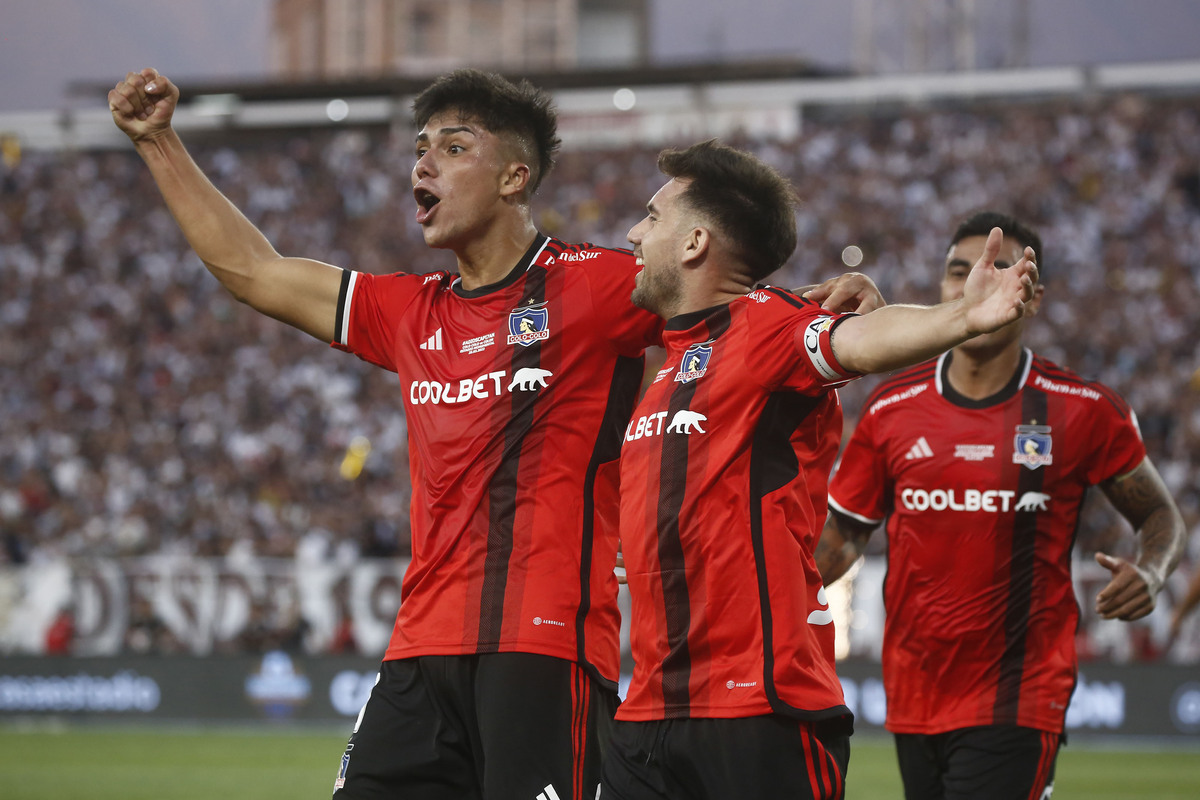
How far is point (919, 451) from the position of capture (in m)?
5.50

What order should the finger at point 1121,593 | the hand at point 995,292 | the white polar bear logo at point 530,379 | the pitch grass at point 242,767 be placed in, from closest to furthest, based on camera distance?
the hand at point 995,292
the white polar bear logo at point 530,379
the finger at point 1121,593
the pitch grass at point 242,767

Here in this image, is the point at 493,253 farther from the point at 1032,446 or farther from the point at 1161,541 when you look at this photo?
the point at 1161,541

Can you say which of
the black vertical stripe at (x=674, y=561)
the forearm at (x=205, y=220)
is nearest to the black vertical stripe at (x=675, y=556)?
the black vertical stripe at (x=674, y=561)

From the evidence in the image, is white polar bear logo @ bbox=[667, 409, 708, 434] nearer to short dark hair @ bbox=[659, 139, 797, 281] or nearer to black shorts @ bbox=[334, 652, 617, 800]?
short dark hair @ bbox=[659, 139, 797, 281]

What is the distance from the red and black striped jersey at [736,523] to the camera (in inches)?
142

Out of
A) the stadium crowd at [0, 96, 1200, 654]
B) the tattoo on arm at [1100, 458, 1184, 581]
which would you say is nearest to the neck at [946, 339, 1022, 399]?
the tattoo on arm at [1100, 458, 1184, 581]

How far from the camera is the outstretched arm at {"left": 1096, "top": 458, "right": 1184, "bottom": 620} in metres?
4.85

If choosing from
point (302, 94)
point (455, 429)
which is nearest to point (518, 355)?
point (455, 429)

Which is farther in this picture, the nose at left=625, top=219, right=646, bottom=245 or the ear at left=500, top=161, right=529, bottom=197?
the ear at left=500, top=161, right=529, bottom=197

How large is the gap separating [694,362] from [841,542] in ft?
6.26

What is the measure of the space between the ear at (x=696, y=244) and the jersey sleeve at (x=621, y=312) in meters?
0.37

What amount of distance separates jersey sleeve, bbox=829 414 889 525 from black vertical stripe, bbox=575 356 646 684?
1453 mm

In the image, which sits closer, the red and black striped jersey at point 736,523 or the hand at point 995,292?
the hand at point 995,292

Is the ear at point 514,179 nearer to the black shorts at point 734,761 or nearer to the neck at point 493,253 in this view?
the neck at point 493,253
